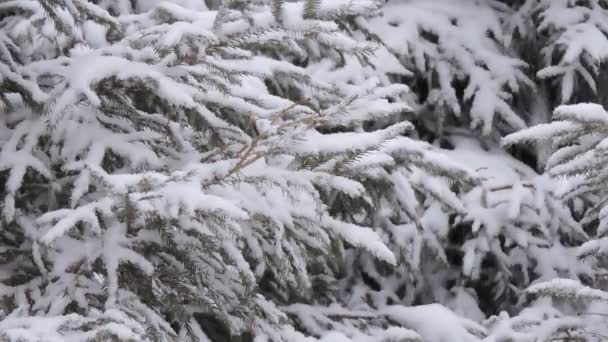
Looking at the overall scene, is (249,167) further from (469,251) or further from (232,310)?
(469,251)

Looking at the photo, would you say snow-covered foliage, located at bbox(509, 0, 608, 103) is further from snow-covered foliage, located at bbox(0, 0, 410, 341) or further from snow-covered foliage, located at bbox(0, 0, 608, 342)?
snow-covered foliage, located at bbox(0, 0, 410, 341)

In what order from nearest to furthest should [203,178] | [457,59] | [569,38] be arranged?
[203,178] < [569,38] < [457,59]

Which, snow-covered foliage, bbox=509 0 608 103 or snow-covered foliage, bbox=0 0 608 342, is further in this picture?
snow-covered foliage, bbox=509 0 608 103

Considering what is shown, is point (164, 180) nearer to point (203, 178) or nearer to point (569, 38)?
point (203, 178)

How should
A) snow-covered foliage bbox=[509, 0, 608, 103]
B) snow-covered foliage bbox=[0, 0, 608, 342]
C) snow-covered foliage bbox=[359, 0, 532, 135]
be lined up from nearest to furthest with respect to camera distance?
snow-covered foliage bbox=[0, 0, 608, 342]
snow-covered foliage bbox=[509, 0, 608, 103]
snow-covered foliage bbox=[359, 0, 532, 135]

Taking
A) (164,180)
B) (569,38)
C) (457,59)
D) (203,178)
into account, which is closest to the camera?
(164,180)

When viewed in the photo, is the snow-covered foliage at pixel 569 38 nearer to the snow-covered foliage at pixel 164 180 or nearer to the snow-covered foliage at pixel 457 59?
the snow-covered foliage at pixel 457 59

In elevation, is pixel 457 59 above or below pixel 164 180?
below

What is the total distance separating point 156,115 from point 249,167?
0.40 metres

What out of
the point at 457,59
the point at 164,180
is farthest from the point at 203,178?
the point at 457,59

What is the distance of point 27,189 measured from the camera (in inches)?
84.2

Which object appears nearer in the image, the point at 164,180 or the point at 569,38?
the point at 164,180

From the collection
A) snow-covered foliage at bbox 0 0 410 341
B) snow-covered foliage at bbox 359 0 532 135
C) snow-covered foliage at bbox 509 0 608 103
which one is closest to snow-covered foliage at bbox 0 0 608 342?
snow-covered foliage at bbox 0 0 410 341

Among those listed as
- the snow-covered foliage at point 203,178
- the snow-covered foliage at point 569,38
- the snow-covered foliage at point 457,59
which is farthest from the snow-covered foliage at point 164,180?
the snow-covered foliage at point 569,38
